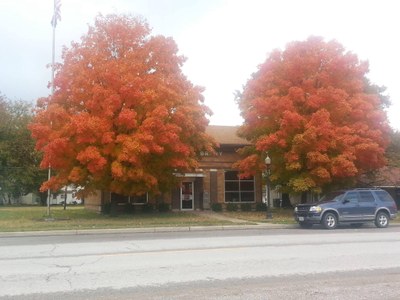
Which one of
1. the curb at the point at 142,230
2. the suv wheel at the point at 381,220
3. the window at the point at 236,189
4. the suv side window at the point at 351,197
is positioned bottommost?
the curb at the point at 142,230

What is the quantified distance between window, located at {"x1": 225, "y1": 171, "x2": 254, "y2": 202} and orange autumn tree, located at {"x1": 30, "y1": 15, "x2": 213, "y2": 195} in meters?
7.79

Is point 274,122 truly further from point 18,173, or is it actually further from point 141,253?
point 18,173

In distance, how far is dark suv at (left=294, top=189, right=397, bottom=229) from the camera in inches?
808

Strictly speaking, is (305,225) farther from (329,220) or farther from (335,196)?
(335,196)

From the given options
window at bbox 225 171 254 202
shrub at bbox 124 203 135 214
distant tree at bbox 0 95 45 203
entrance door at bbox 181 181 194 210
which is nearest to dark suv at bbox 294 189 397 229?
window at bbox 225 171 254 202

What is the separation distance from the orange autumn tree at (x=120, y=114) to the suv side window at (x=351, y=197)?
7916 millimetres

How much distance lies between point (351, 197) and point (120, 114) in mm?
11190

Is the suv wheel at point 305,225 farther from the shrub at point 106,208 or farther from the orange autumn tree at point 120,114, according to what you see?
the shrub at point 106,208

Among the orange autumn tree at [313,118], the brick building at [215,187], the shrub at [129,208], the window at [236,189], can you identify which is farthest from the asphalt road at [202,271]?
the window at [236,189]

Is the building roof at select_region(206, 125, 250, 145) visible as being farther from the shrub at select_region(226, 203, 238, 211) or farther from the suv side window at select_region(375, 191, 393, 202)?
the suv side window at select_region(375, 191, 393, 202)

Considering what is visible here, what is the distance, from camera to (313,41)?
26500mm

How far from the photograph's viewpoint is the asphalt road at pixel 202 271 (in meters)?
7.18

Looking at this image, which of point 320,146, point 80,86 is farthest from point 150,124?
point 320,146

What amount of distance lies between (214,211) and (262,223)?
988 cm
